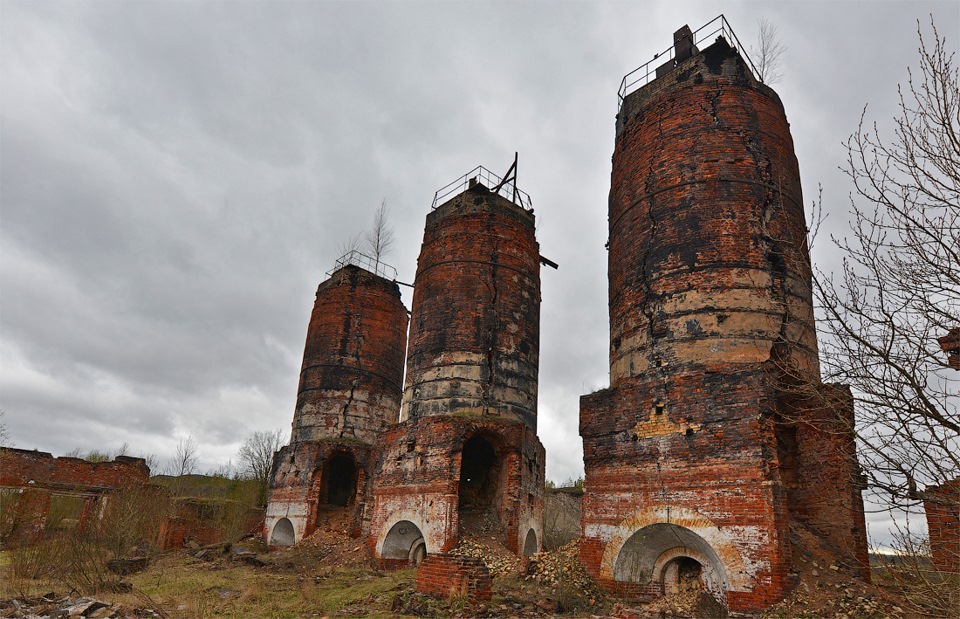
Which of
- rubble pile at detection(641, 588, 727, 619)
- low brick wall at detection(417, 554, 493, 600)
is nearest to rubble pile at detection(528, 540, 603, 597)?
rubble pile at detection(641, 588, 727, 619)

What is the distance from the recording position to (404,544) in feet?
51.5

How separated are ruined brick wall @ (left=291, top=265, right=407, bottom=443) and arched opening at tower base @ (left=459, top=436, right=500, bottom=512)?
5939 mm

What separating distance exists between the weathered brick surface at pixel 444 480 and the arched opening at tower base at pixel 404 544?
0.17 feet

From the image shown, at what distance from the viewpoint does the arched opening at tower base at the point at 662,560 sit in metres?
9.15

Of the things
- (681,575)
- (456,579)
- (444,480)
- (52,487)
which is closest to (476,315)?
(444,480)

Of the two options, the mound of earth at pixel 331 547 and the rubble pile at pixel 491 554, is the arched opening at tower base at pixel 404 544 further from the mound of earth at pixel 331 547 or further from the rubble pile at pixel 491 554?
the rubble pile at pixel 491 554

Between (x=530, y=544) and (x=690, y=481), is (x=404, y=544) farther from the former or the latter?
(x=690, y=481)

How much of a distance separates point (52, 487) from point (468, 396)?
1931 cm

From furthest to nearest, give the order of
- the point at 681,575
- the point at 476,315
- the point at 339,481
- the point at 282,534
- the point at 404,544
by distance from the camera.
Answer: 1. the point at 339,481
2. the point at 282,534
3. the point at 476,315
4. the point at 404,544
5. the point at 681,575

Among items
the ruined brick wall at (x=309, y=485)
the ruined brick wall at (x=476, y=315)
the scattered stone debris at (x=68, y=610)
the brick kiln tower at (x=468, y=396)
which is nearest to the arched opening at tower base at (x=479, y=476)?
the brick kiln tower at (x=468, y=396)

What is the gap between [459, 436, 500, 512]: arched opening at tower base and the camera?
16062 millimetres

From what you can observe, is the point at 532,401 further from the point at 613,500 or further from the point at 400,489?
the point at 613,500

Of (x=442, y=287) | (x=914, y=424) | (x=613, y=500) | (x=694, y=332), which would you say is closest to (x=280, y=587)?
(x=613, y=500)

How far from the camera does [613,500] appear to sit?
991cm
